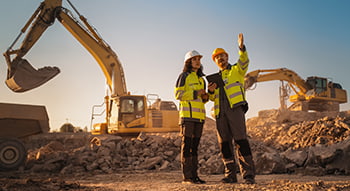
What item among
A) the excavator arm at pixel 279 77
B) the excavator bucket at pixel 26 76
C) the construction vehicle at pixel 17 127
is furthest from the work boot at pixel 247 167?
→ the excavator arm at pixel 279 77

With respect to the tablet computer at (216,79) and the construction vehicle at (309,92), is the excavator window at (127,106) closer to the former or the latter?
the tablet computer at (216,79)

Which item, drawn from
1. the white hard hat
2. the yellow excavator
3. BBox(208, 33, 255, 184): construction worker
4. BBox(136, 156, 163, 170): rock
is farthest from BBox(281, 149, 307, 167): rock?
the yellow excavator

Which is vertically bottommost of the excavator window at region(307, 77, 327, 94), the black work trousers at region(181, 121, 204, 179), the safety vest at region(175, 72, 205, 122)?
the black work trousers at region(181, 121, 204, 179)

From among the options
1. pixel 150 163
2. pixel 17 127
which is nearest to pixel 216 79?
pixel 150 163

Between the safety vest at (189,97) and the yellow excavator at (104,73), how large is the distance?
22.8ft

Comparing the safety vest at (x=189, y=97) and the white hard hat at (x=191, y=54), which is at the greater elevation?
the white hard hat at (x=191, y=54)

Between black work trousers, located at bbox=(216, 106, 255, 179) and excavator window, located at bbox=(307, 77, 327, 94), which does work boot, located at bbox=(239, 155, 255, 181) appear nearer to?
black work trousers, located at bbox=(216, 106, 255, 179)

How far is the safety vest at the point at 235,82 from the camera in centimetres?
448

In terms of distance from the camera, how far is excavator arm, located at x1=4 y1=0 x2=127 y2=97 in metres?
10.2

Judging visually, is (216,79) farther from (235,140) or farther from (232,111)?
(235,140)

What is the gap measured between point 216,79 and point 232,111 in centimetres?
56

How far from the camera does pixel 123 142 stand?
431 inches

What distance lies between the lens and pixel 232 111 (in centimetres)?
454

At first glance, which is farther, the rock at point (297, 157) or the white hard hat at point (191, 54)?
the rock at point (297, 157)
